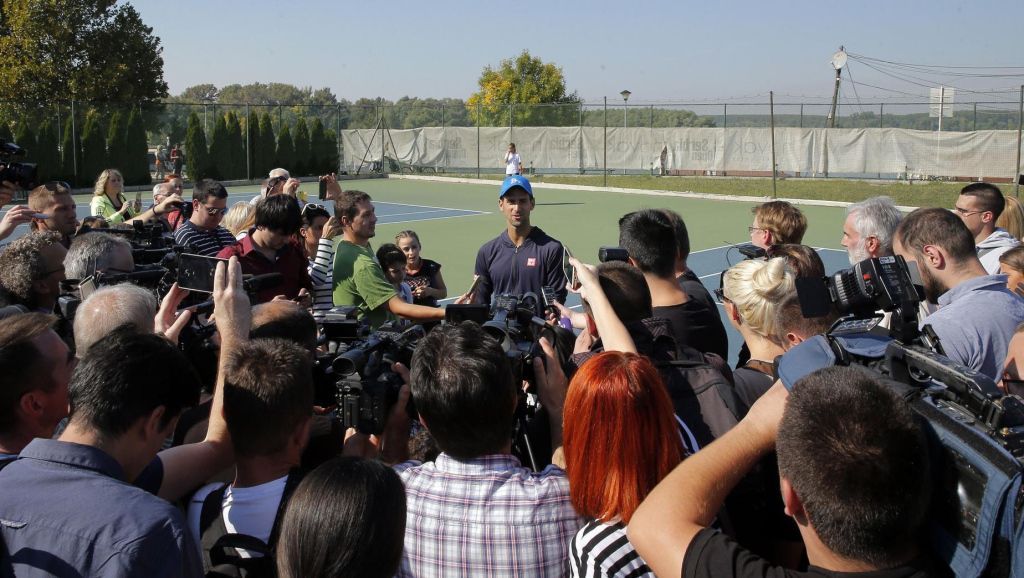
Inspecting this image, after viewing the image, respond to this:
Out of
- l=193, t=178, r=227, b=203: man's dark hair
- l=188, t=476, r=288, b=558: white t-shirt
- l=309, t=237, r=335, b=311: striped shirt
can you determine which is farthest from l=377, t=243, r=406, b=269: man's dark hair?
l=188, t=476, r=288, b=558: white t-shirt

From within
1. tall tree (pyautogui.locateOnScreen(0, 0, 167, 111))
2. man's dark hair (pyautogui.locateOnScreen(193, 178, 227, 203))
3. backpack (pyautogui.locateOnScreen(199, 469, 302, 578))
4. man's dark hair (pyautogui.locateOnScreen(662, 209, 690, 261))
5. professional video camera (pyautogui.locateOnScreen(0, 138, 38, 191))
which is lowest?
backpack (pyautogui.locateOnScreen(199, 469, 302, 578))

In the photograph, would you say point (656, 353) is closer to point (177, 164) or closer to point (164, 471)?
point (164, 471)

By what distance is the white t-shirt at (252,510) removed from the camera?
2.45 metres

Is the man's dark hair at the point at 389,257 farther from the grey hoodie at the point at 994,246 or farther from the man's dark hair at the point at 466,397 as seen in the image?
the grey hoodie at the point at 994,246

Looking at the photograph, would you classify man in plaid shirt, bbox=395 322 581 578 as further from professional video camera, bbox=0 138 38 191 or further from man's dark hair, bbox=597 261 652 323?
professional video camera, bbox=0 138 38 191

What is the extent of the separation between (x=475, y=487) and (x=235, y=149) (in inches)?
1335

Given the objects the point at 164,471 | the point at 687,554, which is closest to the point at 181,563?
the point at 164,471

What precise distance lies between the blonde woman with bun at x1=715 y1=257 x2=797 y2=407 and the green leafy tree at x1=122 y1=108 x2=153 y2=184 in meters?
31.2

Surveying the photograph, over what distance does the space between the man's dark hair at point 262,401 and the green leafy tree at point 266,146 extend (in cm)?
3375

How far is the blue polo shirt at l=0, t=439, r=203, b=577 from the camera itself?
2.04 metres

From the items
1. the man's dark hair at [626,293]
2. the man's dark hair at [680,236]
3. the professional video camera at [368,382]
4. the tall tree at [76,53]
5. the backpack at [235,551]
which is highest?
the tall tree at [76,53]

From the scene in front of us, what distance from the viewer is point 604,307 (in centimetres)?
317

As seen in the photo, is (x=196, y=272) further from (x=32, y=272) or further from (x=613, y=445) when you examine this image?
(x=613, y=445)

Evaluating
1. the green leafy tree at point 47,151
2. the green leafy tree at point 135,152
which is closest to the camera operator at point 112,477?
the green leafy tree at point 47,151
